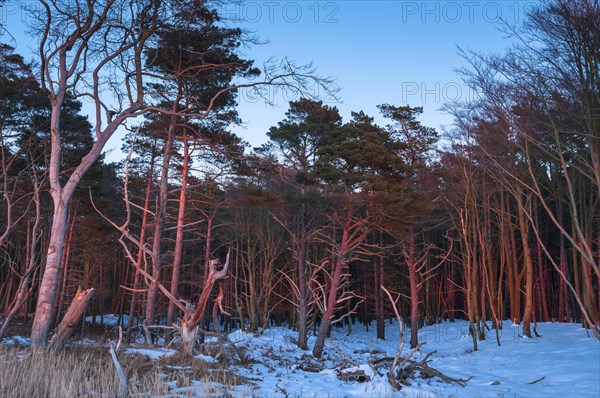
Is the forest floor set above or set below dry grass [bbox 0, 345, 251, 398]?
below

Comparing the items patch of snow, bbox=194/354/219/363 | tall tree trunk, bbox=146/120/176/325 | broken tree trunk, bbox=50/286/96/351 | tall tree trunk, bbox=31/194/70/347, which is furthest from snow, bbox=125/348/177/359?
tall tree trunk, bbox=146/120/176/325

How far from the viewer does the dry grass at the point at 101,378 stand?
5.79 m

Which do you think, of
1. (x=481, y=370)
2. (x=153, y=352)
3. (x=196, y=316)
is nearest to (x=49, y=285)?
(x=153, y=352)

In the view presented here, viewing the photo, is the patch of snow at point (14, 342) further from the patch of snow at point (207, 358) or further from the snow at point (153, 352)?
the patch of snow at point (207, 358)

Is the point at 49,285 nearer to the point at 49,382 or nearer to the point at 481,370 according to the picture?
the point at 49,382

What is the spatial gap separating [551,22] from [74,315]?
1214 centimetres

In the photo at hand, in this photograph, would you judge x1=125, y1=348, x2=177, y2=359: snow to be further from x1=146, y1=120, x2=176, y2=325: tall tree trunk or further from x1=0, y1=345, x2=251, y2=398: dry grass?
x1=146, y1=120, x2=176, y2=325: tall tree trunk

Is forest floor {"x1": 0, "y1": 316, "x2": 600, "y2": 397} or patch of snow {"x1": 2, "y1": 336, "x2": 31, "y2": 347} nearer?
forest floor {"x1": 0, "y1": 316, "x2": 600, "y2": 397}

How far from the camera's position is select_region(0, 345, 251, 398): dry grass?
5793mm

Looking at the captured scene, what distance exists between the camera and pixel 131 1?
37.2ft

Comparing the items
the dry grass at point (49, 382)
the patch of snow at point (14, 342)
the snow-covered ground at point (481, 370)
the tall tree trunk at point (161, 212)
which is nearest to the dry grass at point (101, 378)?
the dry grass at point (49, 382)

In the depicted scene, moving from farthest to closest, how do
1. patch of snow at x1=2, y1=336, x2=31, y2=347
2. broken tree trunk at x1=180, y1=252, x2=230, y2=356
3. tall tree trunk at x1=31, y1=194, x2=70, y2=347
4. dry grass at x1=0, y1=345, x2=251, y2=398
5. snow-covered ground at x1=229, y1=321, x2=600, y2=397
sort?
patch of snow at x1=2, y1=336, x2=31, y2=347 < broken tree trunk at x1=180, y1=252, x2=230, y2=356 < tall tree trunk at x1=31, y1=194, x2=70, y2=347 < snow-covered ground at x1=229, y1=321, x2=600, y2=397 < dry grass at x1=0, y1=345, x2=251, y2=398

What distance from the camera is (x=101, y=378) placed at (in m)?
6.63

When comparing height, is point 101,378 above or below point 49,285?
below
